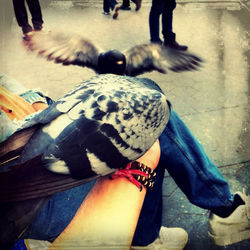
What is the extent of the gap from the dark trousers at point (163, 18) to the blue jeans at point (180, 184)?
1.45ft

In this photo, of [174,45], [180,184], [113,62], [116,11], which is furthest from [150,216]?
[116,11]

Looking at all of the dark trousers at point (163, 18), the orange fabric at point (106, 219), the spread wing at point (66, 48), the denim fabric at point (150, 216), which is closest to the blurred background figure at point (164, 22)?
the dark trousers at point (163, 18)

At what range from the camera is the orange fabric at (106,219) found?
44cm

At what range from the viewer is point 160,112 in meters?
0.65

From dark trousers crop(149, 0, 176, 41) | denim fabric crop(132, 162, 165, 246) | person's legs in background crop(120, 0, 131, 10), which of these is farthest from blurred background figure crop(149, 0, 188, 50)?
denim fabric crop(132, 162, 165, 246)

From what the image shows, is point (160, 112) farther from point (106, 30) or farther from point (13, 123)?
point (106, 30)

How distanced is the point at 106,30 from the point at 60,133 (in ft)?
2.08

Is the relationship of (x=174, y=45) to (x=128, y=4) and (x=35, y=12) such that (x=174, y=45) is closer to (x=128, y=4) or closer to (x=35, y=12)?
(x=128, y=4)

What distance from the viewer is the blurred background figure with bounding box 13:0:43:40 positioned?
62 cm

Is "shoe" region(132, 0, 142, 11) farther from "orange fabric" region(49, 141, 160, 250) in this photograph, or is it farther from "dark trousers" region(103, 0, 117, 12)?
"orange fabric" region(49, 141, 160, 250)

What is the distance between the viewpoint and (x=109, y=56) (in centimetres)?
90

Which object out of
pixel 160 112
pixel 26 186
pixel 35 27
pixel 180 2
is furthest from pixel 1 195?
pixel 180 2

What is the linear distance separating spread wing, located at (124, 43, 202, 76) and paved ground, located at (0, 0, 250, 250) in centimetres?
6

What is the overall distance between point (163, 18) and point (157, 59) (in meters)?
0.18
